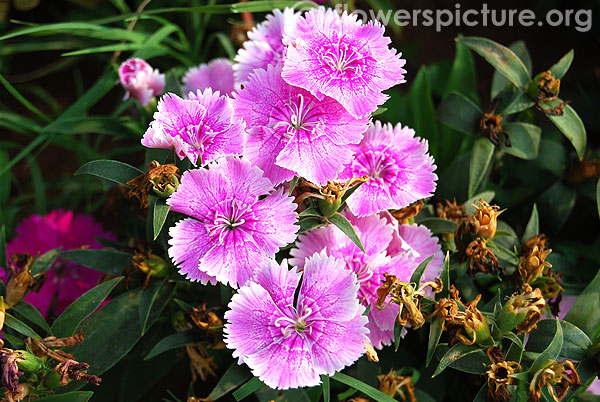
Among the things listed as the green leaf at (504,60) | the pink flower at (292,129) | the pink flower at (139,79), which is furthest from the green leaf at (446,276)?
the pink flower at (139,79)

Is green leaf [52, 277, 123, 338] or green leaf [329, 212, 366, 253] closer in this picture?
green leaf [329, 212, 366, 253]

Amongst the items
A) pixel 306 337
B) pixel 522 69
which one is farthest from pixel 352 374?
pixel 522 69

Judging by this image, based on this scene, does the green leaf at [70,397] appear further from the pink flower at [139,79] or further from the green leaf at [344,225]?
the pink flower at [139,79]

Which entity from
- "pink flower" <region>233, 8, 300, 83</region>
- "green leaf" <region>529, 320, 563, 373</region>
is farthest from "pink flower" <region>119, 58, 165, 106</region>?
"green leaf" <region>529, 320, 563, 373</region>

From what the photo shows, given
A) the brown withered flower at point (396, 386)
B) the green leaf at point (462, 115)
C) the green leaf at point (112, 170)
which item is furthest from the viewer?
the green leaf at point (462, 115)

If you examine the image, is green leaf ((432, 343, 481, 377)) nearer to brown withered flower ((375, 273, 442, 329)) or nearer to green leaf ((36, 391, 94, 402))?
brown withered flower ((375, 273, 442, 329))

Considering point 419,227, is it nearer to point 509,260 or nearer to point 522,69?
point 509,260
